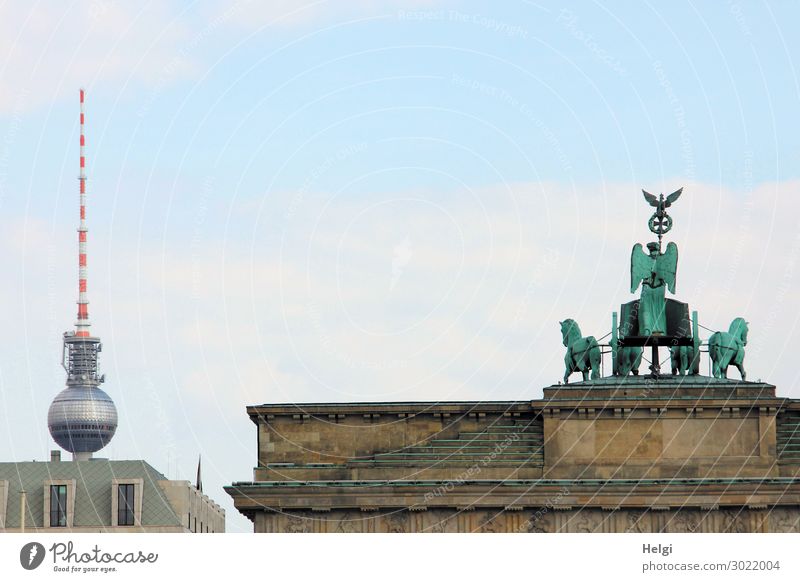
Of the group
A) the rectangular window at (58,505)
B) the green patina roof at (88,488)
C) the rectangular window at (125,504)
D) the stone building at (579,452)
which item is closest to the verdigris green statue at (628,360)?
the stone building at (579,452)

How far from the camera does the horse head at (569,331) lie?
14325 cm

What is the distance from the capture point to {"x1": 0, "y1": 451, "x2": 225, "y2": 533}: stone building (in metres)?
175

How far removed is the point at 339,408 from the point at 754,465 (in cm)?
2099

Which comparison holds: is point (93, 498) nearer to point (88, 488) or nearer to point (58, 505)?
point (88, 488)

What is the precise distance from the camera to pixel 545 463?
5640 inches

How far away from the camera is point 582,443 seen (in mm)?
143625

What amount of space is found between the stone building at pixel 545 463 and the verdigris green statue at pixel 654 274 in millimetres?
4116

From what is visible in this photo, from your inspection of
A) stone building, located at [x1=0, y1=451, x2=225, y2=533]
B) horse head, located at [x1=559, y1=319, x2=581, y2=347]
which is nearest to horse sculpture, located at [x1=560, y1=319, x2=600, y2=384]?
horse head, located at [x1=559, y1=319, x2=581, y2=347]

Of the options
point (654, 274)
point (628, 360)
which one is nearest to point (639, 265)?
point (654, 274)

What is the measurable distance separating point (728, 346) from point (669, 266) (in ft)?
18.8
